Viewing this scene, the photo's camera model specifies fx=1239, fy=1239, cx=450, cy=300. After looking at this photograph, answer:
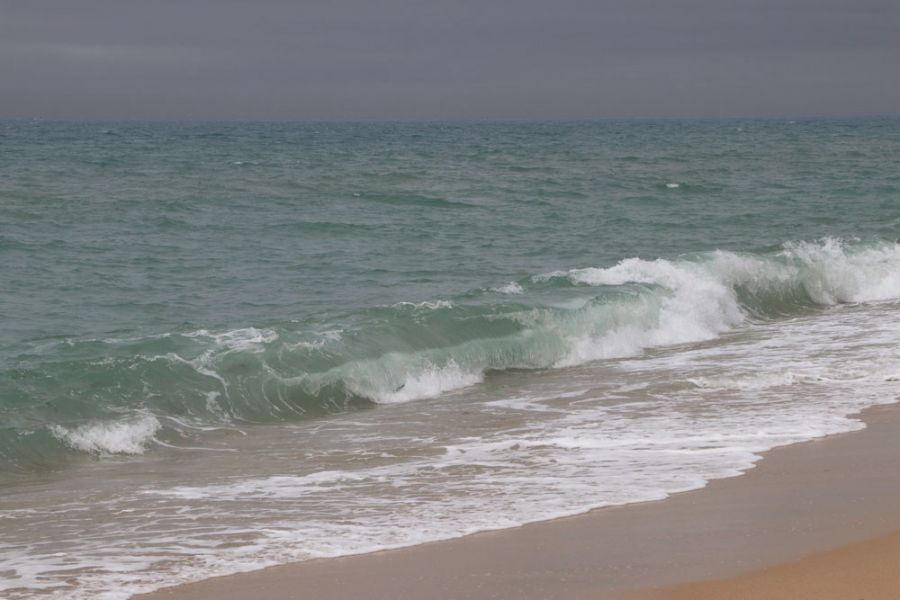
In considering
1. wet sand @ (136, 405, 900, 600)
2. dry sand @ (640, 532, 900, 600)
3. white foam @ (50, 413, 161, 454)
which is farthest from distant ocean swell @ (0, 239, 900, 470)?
dry sand @ (640, 532, 900, 600)

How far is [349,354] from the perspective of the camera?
39.2 ft

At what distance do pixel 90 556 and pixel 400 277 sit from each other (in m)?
11.4

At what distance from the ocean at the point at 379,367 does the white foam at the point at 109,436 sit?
2cm

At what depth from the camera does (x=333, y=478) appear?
25.8 feet

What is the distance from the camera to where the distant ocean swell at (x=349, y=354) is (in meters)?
9.74

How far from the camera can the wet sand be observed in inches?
213

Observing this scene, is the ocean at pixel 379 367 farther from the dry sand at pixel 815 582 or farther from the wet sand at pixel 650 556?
the dry sand at pixel 815 582

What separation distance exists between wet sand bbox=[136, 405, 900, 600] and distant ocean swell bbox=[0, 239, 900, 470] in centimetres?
382

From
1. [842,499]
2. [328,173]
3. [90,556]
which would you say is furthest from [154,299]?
[328,173]

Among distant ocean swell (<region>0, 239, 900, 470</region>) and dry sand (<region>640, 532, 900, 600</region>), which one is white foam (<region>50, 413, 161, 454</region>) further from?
dry sand (<region>640, 532, 900, 600</region>)

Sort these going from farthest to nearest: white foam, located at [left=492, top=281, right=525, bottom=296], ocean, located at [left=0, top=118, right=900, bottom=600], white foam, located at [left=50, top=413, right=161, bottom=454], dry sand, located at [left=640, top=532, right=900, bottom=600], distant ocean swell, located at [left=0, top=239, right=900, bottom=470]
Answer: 1. white foam, located at [left=492, top=281, right=525, bottom=296]
2. distant ocean swell, located at [left=0, top=239, right=900, bottom=470]
3. white foam, located at [left=50, top=413, right=161, bottom=454]
4. ocean, located at [left=0, top=118, right=900, bottom=600]
5. dry sand, located at [left=640, top=532, right=900, bottom=600]

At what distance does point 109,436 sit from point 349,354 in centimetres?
312

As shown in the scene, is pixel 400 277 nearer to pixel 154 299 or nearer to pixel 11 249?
pixel 154 299

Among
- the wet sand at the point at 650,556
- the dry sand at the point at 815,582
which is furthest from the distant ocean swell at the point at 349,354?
the dry sand at the point at 815,582
